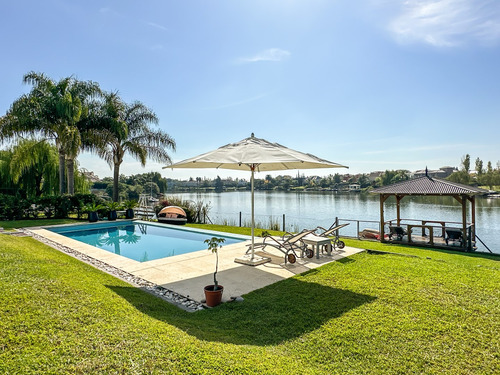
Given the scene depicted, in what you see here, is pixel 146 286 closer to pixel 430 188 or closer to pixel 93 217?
pixel 93 217

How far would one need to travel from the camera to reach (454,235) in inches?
410

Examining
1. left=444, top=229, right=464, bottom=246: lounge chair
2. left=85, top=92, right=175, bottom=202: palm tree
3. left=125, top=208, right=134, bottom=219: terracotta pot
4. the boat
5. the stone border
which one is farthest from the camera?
left=85, top=92, right=175, bottom=202: palm tree

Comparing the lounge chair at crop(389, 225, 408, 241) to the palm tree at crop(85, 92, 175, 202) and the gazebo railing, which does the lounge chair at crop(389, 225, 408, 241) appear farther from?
the palm tree at crop(85, 92, 175, 202)

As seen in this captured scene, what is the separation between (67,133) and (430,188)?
16221mm

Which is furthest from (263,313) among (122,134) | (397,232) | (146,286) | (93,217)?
(122,134)

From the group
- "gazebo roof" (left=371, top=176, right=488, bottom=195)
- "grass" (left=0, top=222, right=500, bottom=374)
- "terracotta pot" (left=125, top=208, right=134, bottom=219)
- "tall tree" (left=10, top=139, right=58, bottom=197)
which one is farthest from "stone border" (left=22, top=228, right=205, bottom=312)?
"tall tree" (left=10, top=139, right=58, bottom=197)

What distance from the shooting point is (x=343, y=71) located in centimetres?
1184

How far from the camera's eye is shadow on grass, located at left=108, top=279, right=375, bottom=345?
116 inches

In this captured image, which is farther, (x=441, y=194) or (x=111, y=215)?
(x=111, y=215)

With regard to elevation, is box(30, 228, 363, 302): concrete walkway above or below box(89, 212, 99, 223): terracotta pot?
below

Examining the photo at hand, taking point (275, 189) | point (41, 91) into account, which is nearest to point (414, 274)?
point (41, 91)

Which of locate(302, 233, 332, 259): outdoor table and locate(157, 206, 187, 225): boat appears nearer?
locate(302, 233, 332, 259): outdoor table

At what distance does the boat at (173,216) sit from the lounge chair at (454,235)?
36.6ft

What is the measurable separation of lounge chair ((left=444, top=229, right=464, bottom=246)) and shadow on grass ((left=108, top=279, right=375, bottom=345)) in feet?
28.2
